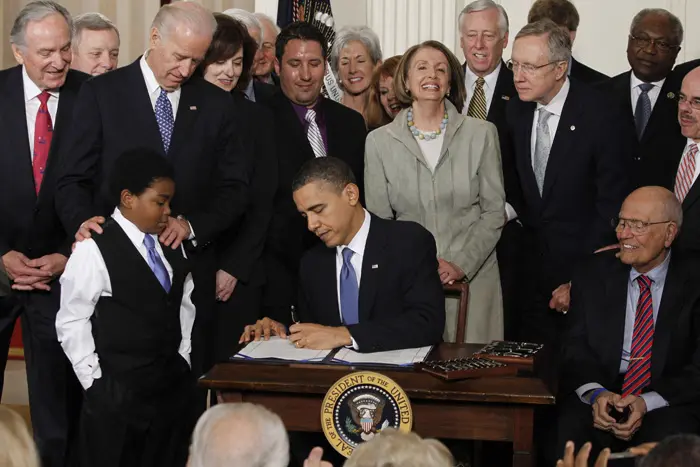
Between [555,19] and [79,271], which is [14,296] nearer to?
[79,271]

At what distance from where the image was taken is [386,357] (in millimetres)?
3701

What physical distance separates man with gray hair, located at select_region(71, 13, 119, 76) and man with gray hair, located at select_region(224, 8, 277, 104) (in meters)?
0.57

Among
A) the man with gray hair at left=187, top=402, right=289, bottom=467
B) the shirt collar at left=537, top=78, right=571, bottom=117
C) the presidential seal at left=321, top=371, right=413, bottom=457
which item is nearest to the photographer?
the man with gray hair at left=187, top=402, right=289, bottom=467

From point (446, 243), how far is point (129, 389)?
4.84ft

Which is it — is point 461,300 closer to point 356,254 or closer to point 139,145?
point 356,254

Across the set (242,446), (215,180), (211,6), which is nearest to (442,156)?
(215,180)

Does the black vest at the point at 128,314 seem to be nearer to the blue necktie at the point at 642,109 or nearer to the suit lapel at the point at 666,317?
the suit lapel at the point at 666,317

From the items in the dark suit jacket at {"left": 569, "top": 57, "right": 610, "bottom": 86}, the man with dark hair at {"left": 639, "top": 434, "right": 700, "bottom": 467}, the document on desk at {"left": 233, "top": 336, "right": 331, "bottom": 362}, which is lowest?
the document on desk at {"left": 233, "top": 336, "right": 331, "bottom": 362}

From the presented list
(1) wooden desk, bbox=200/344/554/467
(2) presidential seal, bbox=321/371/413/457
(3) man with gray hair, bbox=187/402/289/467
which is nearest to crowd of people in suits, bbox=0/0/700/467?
(1) wooden desk, bbox=200/344/554/467

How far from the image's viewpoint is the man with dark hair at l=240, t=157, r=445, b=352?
161 inches

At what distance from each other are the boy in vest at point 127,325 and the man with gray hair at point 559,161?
1649 millimetres

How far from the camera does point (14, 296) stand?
4.47 meters

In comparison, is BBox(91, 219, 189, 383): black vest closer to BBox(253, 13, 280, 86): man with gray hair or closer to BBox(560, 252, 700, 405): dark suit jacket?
BBox(560, 252, 700, 405): dark suit jacket

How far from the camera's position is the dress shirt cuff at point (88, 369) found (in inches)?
154
